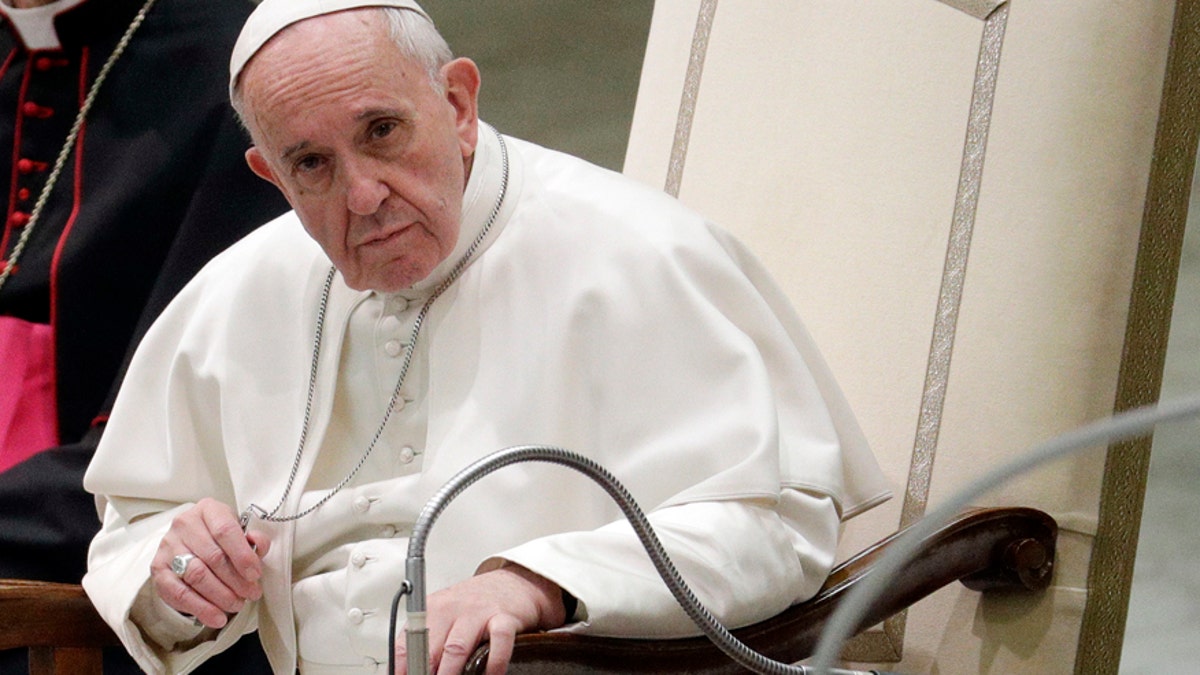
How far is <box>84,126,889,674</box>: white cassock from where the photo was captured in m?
1.89

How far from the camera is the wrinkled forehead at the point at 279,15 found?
198 centimetres

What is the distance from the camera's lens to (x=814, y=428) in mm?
1992

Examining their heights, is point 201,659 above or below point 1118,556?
below

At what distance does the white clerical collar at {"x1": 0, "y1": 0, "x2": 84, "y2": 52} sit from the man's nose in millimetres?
1487

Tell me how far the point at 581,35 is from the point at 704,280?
3125 millimetres

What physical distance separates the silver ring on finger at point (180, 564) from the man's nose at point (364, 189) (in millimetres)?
516

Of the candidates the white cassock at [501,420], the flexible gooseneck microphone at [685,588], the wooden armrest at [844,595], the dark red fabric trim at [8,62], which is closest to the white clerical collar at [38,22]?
the dark red fabric trim at [8,62]

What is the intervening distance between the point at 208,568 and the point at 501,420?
44cm

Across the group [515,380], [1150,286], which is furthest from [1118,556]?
[515,380]

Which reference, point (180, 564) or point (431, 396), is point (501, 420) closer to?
point (431, 396)

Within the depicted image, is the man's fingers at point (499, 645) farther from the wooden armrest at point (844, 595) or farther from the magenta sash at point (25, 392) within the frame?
the magenta sash at point (25, 392)

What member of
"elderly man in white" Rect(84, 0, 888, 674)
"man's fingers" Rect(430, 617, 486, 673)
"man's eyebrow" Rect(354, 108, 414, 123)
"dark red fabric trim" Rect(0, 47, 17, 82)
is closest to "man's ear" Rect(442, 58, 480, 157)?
"elderly man in white" Rect(84, 0, 888, 674)

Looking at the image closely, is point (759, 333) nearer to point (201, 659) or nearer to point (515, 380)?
point (515, 380)

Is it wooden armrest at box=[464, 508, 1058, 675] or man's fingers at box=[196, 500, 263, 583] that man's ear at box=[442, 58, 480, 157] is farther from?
wooden armrest at box=[464, 508, 1058, 675]
